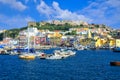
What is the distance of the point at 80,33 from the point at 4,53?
4055 inches

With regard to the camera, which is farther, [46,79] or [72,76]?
[72,76]

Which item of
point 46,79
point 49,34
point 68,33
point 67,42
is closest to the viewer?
point 46,79

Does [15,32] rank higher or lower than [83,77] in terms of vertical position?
higher

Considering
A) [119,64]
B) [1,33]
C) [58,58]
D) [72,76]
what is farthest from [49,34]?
[72,76]

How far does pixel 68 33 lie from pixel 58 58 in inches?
4938

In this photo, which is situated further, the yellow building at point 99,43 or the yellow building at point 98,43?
the yellow building at point 99,43

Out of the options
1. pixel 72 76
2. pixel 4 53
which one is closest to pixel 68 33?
Answer: pixel 4 53

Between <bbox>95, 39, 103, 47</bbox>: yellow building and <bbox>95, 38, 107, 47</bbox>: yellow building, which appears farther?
<bbox>95, 38, 107, 47</bbox>: yellow building

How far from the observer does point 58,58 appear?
60438 millimetres

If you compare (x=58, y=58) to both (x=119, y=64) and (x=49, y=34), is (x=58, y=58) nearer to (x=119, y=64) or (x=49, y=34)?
(x=119, y=64)

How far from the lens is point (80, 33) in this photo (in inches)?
7121

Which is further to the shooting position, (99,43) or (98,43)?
(99,43)

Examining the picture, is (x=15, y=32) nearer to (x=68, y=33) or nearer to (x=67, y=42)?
(x=68, y=33)

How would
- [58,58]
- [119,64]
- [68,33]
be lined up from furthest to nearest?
[68,33] → [58,58] → [119,64]
